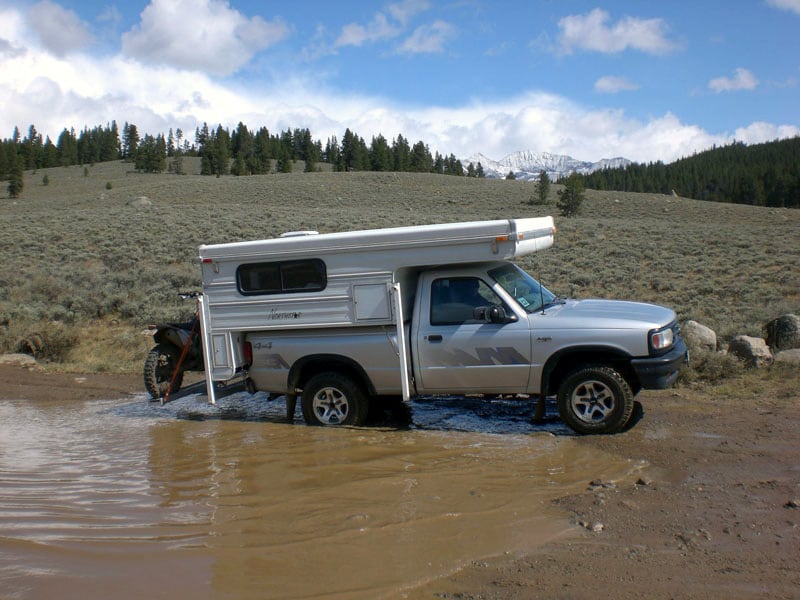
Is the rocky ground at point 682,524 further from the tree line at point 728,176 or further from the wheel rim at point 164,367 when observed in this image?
the tree line at point 728,176

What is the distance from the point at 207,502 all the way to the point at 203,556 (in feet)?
3.87

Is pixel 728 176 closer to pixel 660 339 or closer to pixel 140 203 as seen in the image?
pixel 140 203

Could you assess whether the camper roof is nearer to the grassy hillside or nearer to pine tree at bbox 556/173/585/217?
the grassy hillside

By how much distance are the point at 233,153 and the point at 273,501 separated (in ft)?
458

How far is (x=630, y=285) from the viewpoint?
758 inches

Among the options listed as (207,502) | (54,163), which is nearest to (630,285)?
(207,502)

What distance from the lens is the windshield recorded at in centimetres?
770

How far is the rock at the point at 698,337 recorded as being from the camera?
34.3 feet

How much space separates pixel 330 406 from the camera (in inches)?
326

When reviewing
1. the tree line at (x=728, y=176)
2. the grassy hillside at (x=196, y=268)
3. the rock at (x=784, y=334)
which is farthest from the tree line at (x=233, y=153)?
the rock at (x=784, y=334)

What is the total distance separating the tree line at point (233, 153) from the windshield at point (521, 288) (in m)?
98.3

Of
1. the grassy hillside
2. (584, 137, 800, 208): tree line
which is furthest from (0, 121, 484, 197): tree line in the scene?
the grassy hillside

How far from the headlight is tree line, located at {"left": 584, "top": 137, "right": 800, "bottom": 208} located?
4212 inches

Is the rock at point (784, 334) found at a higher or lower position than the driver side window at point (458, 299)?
lower
